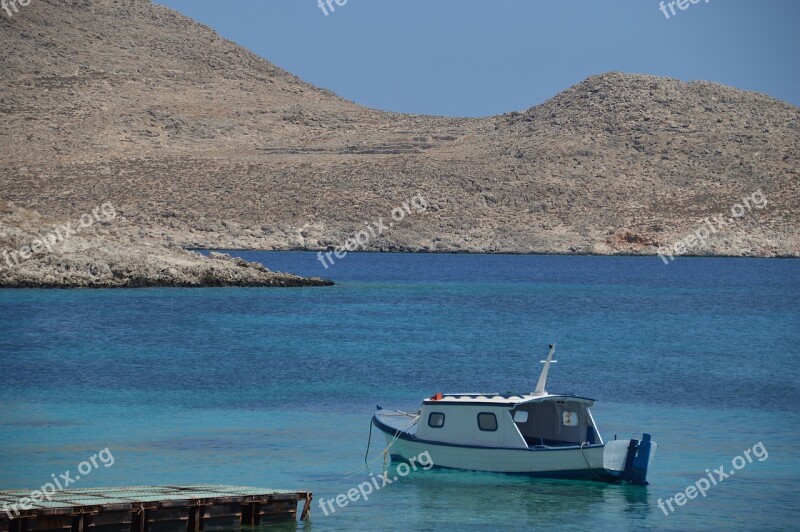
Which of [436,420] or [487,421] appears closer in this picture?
[487,421]

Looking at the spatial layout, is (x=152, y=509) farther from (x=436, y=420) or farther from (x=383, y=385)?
(x=383, y=385)

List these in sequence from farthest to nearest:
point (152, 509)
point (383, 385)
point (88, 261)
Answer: point (88, 261)
point (383, 385)
point (152, 509)

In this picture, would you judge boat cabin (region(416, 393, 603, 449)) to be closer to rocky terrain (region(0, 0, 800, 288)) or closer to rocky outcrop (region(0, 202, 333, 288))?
rocky outcrop (region(0, 202, 333, 288))

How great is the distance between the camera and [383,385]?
3338 cm

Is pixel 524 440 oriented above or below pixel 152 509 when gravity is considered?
above

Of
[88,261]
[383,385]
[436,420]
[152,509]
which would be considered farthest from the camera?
[88,261]

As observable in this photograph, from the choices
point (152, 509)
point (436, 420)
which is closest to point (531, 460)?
point (436, 420)

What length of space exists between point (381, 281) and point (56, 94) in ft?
246

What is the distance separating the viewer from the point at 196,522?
17.6 meters

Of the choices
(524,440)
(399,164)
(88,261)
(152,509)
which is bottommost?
(152,509)

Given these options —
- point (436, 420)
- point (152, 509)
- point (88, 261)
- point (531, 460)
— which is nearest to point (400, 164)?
point (88, 261)

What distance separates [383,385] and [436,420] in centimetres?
1102

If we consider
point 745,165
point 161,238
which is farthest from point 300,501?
point 745,165

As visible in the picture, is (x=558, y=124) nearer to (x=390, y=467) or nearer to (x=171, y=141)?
(x=171, y=141)
